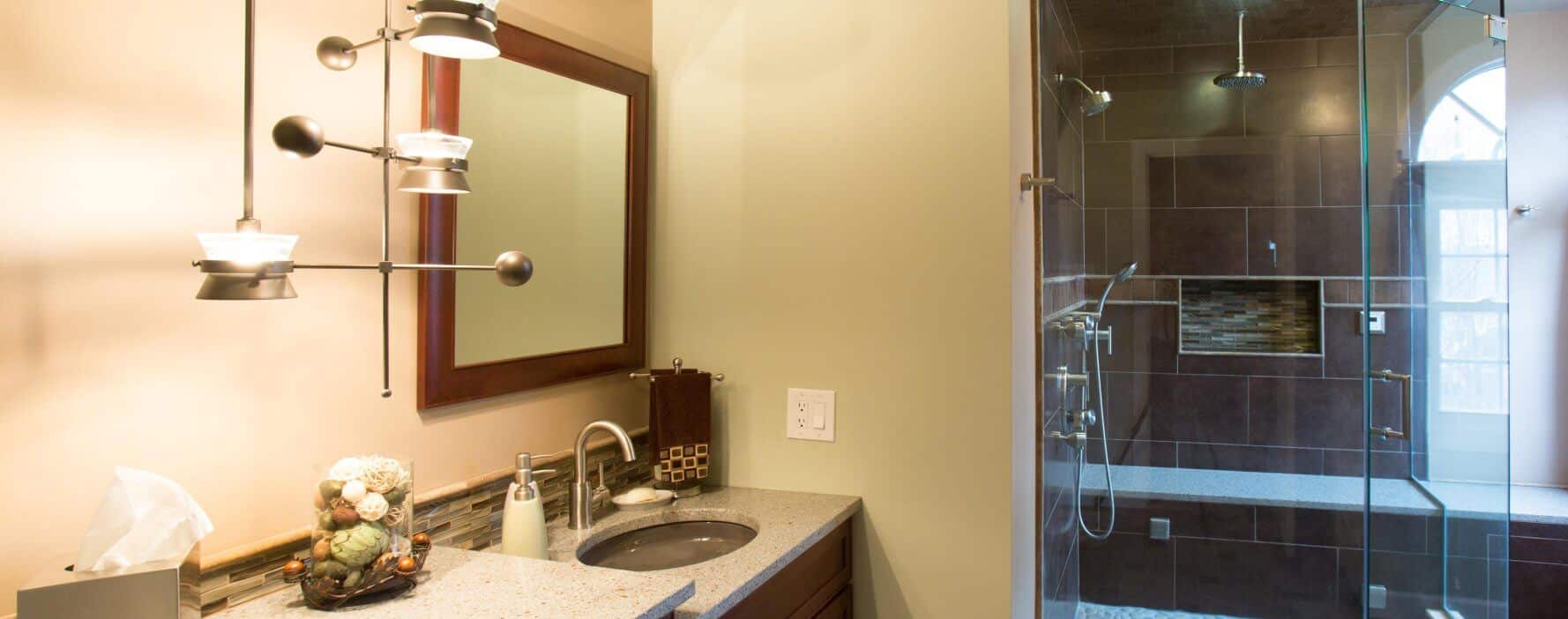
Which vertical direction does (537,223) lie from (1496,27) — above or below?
below

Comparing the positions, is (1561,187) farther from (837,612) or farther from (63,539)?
(63,539)

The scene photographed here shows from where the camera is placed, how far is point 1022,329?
204 centimetres

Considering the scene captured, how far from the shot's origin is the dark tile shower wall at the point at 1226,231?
263cm

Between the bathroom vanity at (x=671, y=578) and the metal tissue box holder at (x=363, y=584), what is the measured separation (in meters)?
0.02

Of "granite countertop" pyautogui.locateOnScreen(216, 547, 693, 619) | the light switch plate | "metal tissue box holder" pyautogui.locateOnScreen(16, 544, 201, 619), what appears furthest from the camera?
the light switch plate

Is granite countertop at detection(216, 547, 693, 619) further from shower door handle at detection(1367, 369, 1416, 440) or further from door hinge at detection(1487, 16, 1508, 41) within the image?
door hinge at detection(1487, 16, 1508, 41)

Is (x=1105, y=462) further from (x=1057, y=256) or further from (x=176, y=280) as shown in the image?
(x=176, y=280)

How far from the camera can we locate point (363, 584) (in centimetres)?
117

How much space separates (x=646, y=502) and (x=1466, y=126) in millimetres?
2395

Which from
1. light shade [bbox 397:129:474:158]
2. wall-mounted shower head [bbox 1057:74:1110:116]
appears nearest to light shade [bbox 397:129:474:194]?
light shade [bbox 397:129:474:158]

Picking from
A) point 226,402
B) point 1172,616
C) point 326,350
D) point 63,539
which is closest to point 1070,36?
point 1172,616

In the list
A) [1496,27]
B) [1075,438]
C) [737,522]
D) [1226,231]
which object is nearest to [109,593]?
[737,522]

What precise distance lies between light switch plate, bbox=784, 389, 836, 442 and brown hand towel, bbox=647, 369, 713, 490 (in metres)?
0.20

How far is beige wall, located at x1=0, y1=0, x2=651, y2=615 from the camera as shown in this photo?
102 centimetres
